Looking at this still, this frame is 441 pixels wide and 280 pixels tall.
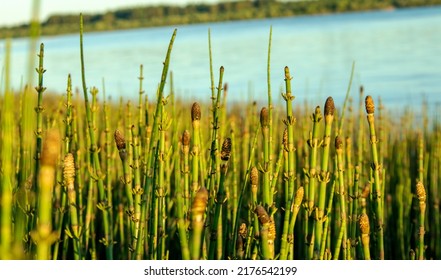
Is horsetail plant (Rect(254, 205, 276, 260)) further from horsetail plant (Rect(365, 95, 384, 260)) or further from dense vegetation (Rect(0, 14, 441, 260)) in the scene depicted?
horsetail plant (Rect(365, 95, 384, 260))

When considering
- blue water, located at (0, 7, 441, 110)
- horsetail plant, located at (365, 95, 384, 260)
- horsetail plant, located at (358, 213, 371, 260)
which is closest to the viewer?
horsetail plant, located at (358, 213, 371, 260)

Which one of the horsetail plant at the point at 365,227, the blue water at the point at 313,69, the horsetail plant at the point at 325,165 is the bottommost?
the horsetail plant at the point at 365,227

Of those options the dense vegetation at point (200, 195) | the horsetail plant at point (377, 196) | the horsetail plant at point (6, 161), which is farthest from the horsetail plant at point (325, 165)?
the horsetail plant at point (6, 161)

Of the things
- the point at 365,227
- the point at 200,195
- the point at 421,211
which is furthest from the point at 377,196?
the point at 200,195

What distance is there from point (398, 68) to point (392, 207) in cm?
971

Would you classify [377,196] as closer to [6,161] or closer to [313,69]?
[6,161]

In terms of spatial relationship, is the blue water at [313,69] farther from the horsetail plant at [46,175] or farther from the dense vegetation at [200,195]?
the horsetail plant at [46,175]

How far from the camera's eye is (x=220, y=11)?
33.8 metres

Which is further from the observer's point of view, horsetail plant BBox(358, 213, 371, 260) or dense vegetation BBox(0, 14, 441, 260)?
horsetail plant BBox(358, 213, 371, 260)

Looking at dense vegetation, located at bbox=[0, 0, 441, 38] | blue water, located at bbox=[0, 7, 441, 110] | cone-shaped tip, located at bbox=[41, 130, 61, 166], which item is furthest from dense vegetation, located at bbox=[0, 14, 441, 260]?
dense vegetation, located at bbox=[0, 0, 441, 38]

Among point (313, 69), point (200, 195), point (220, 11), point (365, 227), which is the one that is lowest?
point (365, 227)

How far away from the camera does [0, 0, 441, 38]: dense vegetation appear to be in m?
27.7

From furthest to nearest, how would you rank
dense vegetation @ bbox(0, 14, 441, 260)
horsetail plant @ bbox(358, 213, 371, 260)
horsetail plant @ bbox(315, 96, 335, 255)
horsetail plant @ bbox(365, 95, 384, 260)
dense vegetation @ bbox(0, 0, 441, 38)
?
dense vegetation @ bbox(0, 0, 441, 38) < horsetail plant @ bbox(365, 95, 384, 260) < horsetail plant @ bbox(358, 213, 371, 260) < horsetail plant @ bbox(315, 96, 335, 255) < dense vegetation @ bbox(0, 14, 441, 260)

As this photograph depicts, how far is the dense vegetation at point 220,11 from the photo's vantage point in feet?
90.9
